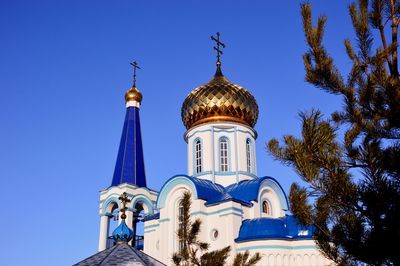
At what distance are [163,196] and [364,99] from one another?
12.5 meters

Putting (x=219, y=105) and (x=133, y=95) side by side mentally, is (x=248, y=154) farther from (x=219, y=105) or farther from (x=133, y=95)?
(x=133, y=95)

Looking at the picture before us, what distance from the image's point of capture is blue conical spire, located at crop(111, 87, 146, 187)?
821 inches

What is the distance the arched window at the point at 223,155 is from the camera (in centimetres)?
1848

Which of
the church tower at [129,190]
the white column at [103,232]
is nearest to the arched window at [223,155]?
the church tower at [129,190]

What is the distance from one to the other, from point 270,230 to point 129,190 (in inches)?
284

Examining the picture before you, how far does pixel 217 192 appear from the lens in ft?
55.8

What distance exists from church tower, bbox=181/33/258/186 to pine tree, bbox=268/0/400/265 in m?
12.3

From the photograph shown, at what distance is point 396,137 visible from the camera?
18.9ft

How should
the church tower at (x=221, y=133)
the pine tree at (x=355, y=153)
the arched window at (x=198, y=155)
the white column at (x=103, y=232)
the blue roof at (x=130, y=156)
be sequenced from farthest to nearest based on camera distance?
the blue roof at (x=130, y=156) < the white column at (x=103, y=232) < the arched window at (x=198, y=155) < the church tower at (x=221, y=133) < the pine tree at (x=355, y=153)

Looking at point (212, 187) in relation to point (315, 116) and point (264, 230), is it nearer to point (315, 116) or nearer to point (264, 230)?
point (264, 230)

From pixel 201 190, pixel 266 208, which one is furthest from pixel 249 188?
pixel 201 190

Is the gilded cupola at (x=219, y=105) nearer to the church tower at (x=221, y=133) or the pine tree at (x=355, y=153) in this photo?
the church tower at (x=221, y=133)

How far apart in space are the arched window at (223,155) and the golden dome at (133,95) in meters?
6.14

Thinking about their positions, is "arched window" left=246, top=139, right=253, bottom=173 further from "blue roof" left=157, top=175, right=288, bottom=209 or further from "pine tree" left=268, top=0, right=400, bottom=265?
"pine tree" left=268, top=0, right=400, bottom=265
